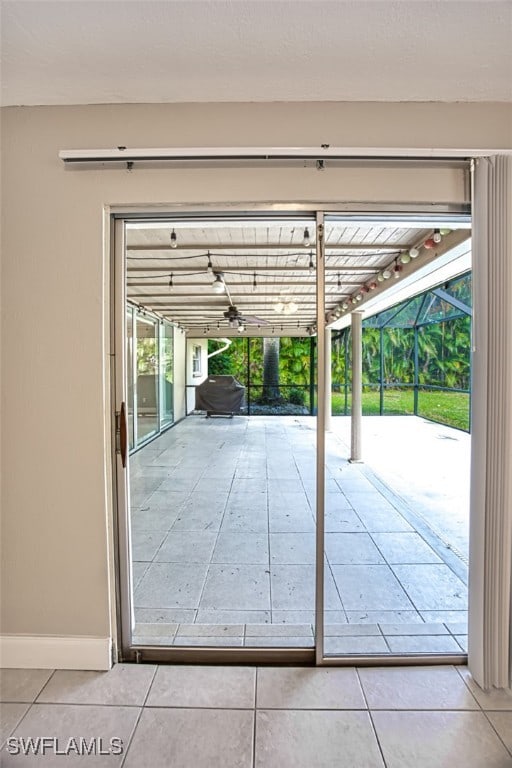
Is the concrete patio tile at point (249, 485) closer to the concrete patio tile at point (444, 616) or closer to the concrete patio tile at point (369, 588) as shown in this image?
the concrete patio tile at point (369, 588)

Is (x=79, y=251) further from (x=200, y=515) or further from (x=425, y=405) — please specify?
(x=425, y=405)

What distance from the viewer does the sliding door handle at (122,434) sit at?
172 centimetres

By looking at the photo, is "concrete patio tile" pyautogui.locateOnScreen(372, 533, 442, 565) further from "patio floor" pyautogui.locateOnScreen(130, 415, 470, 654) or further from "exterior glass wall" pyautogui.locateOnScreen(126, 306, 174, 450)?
"exterior glass wall" pyautogui.locateOnScreen(126, 306, 174, 450)

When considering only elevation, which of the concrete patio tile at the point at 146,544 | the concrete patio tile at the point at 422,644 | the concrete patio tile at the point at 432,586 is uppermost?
the concrete patio tile at the point at 422,644

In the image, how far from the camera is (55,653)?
1.67m

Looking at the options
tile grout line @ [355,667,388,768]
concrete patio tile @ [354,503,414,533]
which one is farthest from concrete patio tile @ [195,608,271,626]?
concrete patio tile @ [354,503,414,533]

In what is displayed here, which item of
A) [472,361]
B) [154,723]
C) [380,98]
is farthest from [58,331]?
[472,361]

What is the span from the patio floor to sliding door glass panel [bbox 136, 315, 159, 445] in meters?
1.18

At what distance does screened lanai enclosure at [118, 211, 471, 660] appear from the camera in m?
1.82

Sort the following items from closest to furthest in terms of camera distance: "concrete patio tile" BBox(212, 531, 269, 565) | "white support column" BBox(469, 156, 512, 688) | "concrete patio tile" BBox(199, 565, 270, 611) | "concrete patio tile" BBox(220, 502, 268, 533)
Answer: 1. "white support column" BBox(469, 156, 512, 688)
2. "concrete patio tile" BBox(199, 565, 270, 611)
3. "concrete patio tile" BBox(212, 531, 269, 565)
4. "concrete patio tile" BBox(220, 502, 268, 533)

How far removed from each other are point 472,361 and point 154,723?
1999 millimetres

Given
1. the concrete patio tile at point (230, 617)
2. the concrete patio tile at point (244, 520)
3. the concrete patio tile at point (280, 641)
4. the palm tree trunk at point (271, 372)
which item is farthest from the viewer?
the palm tree trunk at point (271, 372)

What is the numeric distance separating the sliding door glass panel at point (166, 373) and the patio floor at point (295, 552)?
253 cm

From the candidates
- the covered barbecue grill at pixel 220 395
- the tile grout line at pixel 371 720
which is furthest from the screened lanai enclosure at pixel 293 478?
the covered barbecue grill at pixel 220 395
